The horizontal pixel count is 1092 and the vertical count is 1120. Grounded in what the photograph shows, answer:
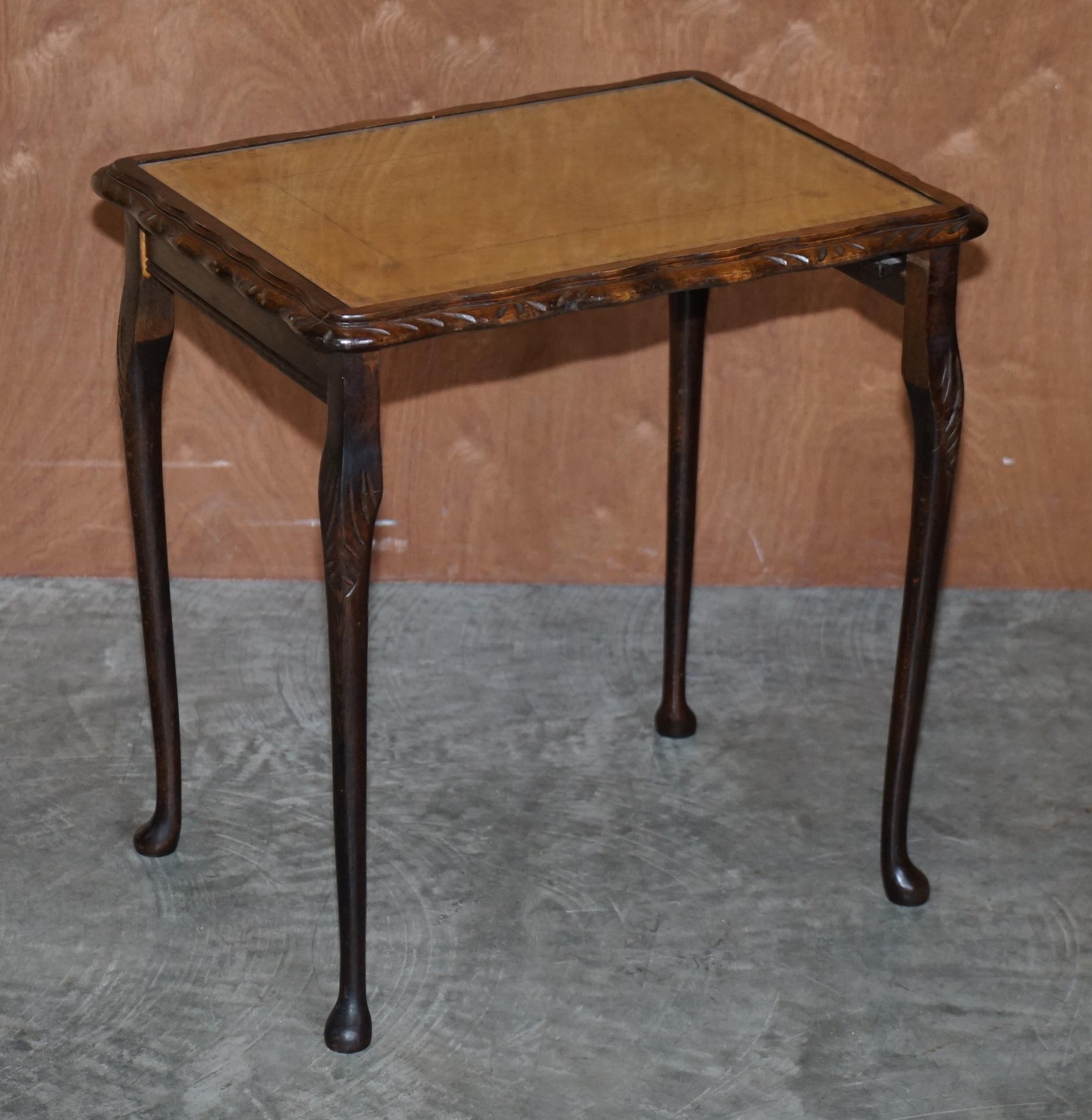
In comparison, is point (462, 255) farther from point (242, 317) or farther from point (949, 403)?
point (949, 403)

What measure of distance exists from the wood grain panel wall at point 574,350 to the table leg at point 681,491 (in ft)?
1.13

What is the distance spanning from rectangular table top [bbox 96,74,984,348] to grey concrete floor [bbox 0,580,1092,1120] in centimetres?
80

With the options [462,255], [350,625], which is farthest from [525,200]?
[350,625]

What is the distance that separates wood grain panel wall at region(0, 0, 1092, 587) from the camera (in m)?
2.54

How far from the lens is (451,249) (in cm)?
174

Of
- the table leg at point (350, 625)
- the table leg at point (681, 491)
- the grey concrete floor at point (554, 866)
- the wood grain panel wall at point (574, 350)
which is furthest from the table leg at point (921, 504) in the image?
the wood grain panel wall at point (574, 350)

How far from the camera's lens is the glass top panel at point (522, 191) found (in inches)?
67.9

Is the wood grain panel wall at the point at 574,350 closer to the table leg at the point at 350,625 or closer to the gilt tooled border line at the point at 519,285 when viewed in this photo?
the gilt tooled border line at the point at 519,285

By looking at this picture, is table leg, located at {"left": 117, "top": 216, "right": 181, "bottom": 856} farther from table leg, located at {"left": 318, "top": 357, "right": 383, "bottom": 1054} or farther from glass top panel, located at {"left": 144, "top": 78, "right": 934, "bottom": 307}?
table leg, located at {"left": 318, "top": 357, "right": 383, "bottom": 1054}

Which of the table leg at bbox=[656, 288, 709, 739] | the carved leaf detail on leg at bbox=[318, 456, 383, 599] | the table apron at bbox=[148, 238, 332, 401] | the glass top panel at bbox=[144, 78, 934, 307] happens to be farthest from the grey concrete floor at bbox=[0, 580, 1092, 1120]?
the glass top panel at bbox=[144, 78, 934, 307]

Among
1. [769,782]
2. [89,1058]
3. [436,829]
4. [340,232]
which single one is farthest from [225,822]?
[340,232]

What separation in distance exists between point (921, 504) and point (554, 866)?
0.65 meters

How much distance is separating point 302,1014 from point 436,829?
14.4 inches

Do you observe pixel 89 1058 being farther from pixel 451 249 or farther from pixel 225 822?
pixel 451 249
